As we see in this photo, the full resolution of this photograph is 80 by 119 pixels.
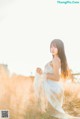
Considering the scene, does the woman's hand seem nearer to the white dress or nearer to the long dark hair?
the white dress

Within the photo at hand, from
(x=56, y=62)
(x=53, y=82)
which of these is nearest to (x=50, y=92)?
(x=53, y=82)

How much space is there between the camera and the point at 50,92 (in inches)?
78.4

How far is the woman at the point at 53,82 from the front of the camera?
1982mm

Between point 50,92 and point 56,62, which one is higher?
point 56,62

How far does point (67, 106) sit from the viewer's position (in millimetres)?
2002

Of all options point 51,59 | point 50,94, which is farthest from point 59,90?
point 51,59

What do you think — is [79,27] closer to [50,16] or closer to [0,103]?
[50,16]

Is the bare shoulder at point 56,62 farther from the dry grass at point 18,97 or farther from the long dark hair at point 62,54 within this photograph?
the dry grass at point 18,97

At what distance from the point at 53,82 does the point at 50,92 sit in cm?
6

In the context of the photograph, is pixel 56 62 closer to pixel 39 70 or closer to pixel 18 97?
pixel 39 70

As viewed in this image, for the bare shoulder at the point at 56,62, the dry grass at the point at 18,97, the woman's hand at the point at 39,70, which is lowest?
the dry grass at the point at 18,97

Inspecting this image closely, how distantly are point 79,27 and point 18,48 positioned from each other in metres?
0.36

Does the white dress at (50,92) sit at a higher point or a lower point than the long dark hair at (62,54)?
lower

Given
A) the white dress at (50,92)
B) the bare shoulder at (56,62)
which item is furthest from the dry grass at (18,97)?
the bare shoulder at (56,62)
